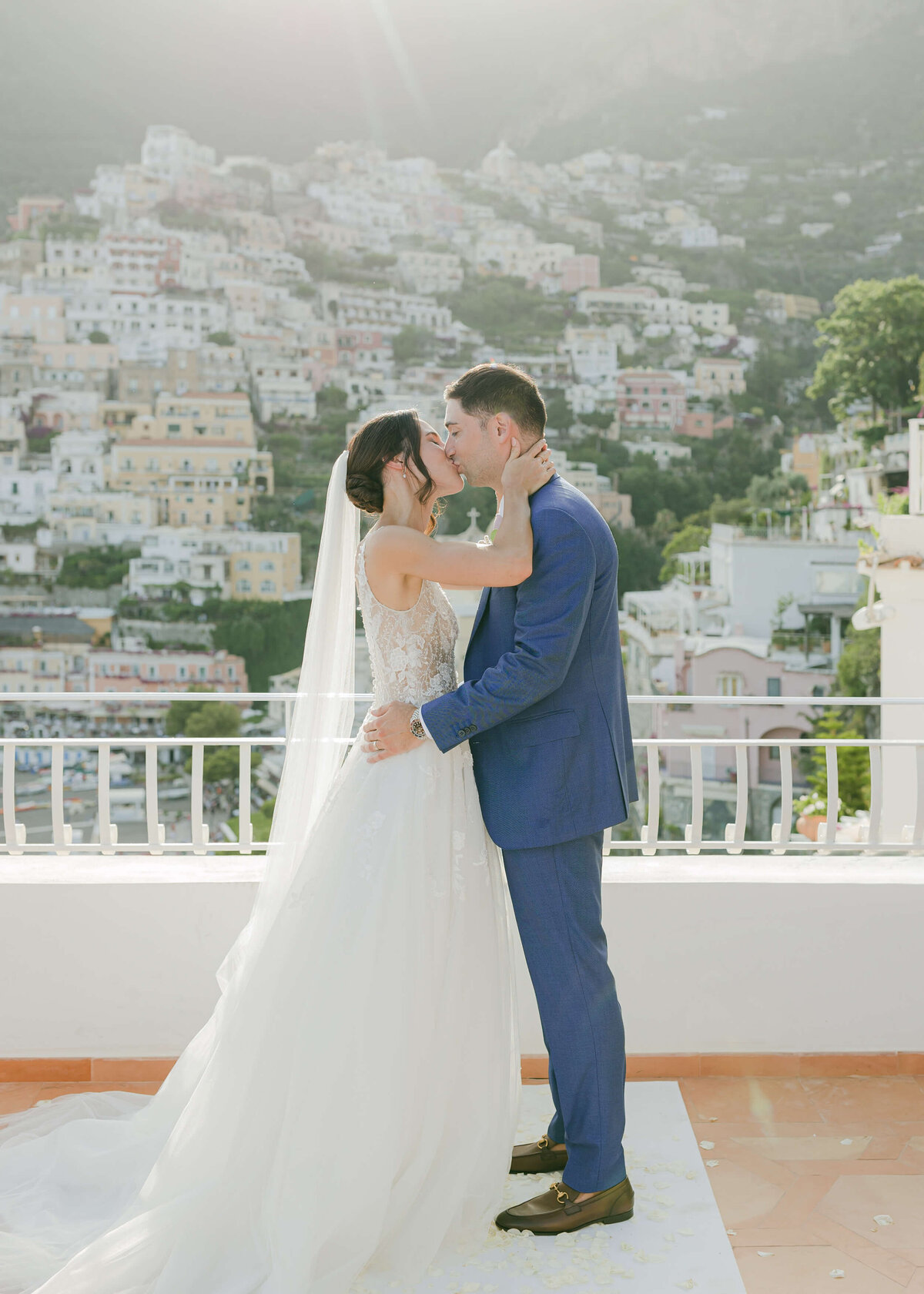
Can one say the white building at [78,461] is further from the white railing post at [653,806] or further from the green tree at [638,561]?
the white railing post at [653,806]

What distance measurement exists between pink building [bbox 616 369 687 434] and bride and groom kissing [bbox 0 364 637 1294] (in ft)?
150

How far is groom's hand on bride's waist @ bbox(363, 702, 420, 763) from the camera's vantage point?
1740mm

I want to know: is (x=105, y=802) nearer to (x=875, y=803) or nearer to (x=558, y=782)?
(x=558, y=782)

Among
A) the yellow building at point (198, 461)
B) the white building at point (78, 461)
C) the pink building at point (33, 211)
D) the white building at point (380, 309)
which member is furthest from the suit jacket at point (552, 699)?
the pink building at point (33, 211)

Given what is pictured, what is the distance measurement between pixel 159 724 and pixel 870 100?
1686 inches

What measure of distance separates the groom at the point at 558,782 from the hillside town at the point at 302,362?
1520 inches

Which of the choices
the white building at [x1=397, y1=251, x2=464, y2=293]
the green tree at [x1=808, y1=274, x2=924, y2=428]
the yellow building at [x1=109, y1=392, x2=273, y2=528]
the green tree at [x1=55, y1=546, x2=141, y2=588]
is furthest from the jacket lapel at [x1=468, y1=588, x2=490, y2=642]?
the white building at [x1=397, y1=251, x2=464, y2=293]

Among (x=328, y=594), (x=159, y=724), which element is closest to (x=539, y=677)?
(x=328, y=594)

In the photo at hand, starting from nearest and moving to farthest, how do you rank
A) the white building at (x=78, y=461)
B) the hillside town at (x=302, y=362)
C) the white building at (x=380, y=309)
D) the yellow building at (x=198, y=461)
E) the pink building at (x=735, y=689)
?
the pink building at (x=735, y=689)
the hillside town at (x=302, y=362)
the white building at (x=78, y=461)
the yellow building at (x=198, y=461)
the white building at (x=380, y=309)

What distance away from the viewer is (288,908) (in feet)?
5.65

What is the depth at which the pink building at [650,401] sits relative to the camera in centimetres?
4681

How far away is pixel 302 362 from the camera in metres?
49.8

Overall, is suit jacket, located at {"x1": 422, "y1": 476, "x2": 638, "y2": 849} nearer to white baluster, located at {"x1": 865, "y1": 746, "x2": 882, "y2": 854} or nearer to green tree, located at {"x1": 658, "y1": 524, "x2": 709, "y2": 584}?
white baluster, located at {"x1": 865, "y1": 746, "x2": 882, "y2": 854}

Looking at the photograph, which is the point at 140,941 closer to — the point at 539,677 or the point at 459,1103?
the point at 459,1103
